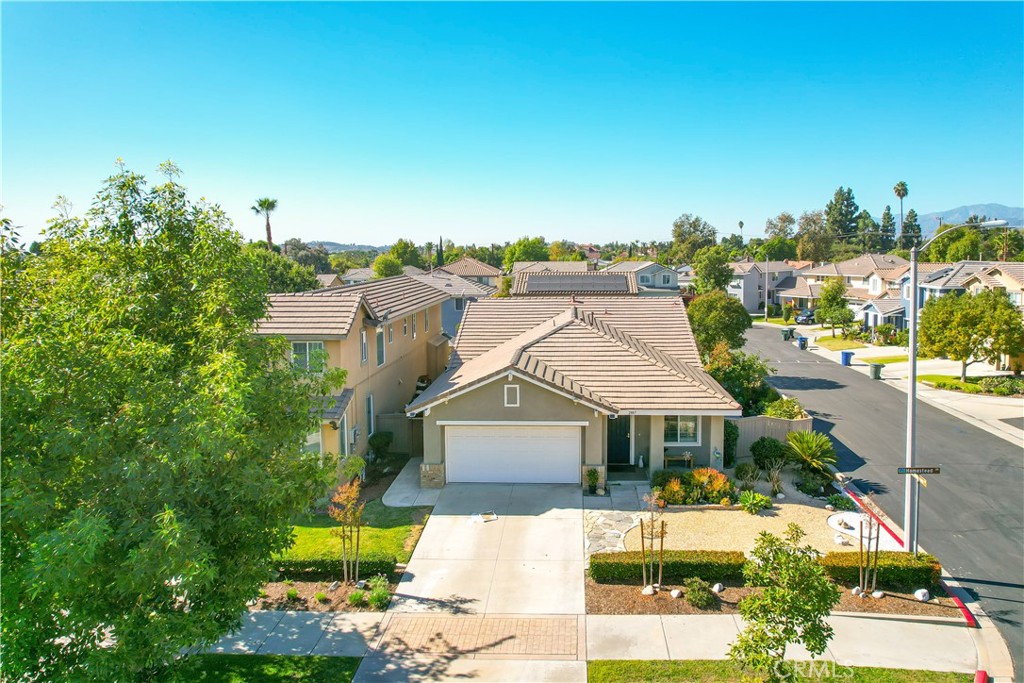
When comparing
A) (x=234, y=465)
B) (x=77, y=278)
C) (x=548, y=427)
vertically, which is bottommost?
(x=548, y=427)

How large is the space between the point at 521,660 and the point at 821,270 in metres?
73.7

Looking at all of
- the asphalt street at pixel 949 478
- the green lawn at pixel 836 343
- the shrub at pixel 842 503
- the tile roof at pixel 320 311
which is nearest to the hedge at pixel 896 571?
the asphalt street at pixel 949 478

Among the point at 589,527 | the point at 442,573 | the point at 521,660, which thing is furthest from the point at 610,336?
the point at 521,660

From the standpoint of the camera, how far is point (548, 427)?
21.2m

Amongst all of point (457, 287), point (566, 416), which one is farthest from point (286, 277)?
point (566, 416)

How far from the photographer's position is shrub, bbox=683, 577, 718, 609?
14.2m

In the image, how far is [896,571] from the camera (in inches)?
574

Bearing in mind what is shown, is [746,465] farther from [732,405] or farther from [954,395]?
[954,395]

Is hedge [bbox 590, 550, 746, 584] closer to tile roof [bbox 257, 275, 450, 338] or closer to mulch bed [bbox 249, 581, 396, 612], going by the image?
mulch bed [bbox 249, 581, 396, 612]

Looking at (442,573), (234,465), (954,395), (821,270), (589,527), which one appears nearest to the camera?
(234,465)

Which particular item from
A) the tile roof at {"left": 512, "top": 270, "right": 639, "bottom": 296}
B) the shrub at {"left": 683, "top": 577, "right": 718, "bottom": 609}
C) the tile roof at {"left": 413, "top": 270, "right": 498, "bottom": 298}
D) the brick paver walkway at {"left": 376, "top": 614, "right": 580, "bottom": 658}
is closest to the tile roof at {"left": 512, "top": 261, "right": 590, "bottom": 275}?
the tile roof at {"left": 413, "top": 270, "right": 498, "bottom": 298}

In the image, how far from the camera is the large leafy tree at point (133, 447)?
853 centimetres

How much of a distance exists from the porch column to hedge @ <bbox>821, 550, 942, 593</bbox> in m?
6.97

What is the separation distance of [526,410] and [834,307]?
45.3 m
